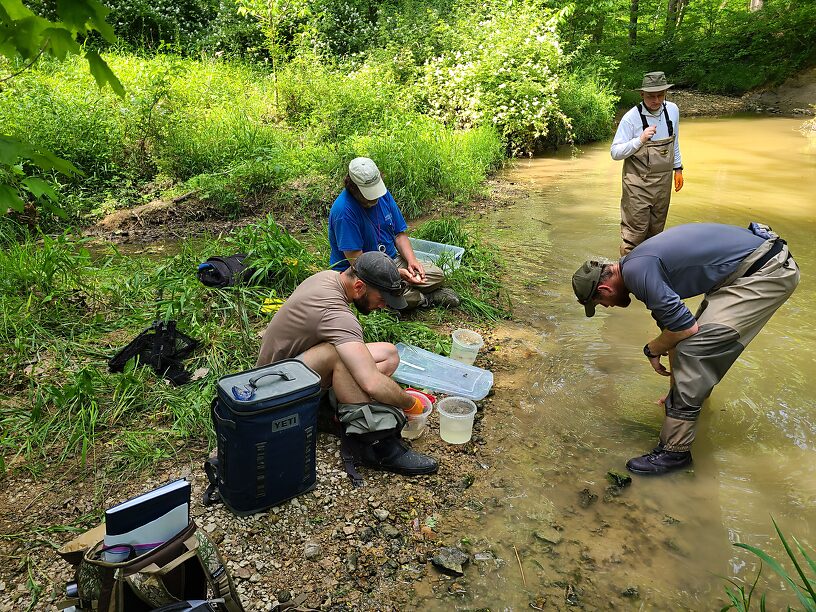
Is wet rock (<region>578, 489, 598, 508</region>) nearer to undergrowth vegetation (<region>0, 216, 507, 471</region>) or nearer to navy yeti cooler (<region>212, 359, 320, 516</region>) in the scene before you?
navy yeti cooler (<region>212, 359, 320, 516</region>)

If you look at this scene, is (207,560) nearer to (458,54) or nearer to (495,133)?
(495,133)

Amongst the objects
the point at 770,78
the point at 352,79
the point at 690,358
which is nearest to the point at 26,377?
the point at 690,358

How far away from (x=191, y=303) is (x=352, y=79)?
724 cm

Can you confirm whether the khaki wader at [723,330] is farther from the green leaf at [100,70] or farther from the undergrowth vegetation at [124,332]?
the green leaf at [100,70]

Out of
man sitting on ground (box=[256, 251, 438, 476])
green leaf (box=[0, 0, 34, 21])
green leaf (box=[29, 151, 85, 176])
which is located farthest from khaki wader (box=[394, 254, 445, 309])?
green leaf (box=[0, 0, 34, 21])

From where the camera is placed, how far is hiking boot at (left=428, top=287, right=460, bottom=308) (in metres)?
4.82

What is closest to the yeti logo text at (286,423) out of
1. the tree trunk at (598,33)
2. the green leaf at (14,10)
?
the green leaf at (14,10)

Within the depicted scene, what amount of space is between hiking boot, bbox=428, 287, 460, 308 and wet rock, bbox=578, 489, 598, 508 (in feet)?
7.05

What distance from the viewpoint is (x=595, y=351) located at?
175 inches

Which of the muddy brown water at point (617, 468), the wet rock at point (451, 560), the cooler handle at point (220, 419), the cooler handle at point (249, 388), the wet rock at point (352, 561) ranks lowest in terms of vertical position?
the muddy brown water at point (617, 468)

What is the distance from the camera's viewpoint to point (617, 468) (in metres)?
3.20

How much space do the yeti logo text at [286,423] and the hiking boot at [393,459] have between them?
0.60 m

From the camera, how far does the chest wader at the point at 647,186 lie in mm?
5008

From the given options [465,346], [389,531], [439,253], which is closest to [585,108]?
[439,253]
